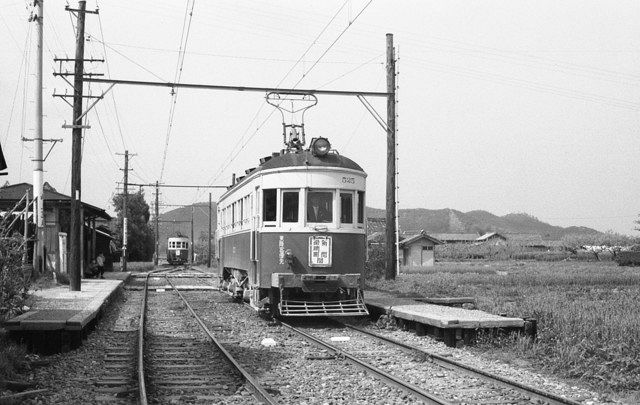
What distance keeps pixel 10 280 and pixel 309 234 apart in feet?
17.1

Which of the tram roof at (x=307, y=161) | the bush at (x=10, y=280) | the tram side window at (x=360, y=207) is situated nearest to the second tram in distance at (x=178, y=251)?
the tram roof at (x=307, y=161)

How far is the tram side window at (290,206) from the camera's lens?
14.1m

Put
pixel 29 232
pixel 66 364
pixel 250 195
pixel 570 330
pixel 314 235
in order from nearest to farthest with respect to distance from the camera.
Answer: pixel 66 364
pixel 570 330
pixel 314 235
pixel 250 195
pixel 29 232

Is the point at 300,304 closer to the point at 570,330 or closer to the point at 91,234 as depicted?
the point at 570,330

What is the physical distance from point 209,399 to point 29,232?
18054mm

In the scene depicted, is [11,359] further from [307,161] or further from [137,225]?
[137,225]

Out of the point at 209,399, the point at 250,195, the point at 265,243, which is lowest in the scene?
the point at 209,399

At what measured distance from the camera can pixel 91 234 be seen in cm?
3478

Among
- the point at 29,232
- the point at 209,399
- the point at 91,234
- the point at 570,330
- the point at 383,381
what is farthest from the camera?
the point at 91,234

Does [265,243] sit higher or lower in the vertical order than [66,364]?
higher

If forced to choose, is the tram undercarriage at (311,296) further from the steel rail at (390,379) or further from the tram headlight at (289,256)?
the steel rail at (390,379)

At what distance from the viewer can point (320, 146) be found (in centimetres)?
1442

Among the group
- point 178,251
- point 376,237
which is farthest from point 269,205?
point 178,251

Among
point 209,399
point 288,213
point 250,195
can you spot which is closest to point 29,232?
point 250,195
